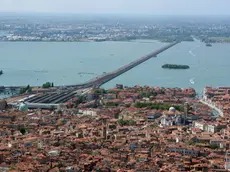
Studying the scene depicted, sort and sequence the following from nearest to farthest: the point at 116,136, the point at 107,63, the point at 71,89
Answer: the point at 116,136 → the point at 71,89 → the point at 107,63

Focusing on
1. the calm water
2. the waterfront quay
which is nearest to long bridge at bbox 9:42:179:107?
the calm water

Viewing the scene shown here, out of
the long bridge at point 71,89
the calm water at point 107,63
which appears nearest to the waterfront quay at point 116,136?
the long bridge at point 71,89

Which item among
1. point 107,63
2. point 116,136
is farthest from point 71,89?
point 107,63

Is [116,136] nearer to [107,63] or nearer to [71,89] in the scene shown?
[71,89]

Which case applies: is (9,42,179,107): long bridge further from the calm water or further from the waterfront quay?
the waterfront quay

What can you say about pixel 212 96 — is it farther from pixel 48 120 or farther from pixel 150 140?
pixel 150 140

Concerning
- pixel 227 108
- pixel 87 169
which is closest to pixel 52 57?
pixel 227 108

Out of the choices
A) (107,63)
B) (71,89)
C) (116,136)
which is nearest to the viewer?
(116,136)

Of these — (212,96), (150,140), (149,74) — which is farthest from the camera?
(149,74)
